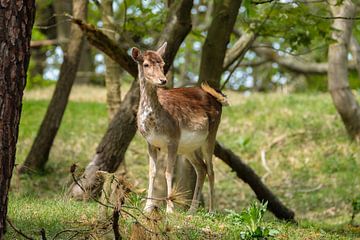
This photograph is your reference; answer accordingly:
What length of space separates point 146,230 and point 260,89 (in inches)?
1108

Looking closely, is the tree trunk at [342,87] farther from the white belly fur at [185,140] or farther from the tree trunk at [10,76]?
the tree trunk at [10,76]

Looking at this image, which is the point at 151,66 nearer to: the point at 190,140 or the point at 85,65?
the point at 190,140

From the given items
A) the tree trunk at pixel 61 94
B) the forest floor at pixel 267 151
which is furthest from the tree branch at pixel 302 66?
the tree trunk at pixel 61 94

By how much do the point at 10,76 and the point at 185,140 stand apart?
368 centimetres

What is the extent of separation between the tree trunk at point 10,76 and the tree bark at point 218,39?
221 inches

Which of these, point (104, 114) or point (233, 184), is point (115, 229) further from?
point (104, 114)

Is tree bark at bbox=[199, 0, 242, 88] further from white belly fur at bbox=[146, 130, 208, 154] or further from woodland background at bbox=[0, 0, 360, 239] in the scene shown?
white belly fur at bbox=[146, 130, 208, 154]

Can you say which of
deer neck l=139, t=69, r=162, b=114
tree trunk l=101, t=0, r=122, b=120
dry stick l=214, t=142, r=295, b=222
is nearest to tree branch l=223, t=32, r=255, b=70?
dry stick l=214, t=142, r=295, b=222

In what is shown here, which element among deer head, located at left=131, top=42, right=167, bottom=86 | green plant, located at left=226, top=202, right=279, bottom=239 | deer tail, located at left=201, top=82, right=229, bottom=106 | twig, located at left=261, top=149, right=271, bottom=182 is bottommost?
twig, located at left=261, top=149, right=271, bottom=182

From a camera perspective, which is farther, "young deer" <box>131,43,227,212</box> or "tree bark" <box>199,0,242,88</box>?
"tree bark" <box>199,0,242,88</box>

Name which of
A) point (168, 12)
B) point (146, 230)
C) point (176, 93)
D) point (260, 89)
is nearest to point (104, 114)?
point (168, 12)

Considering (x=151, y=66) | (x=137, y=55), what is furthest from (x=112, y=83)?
(x=151, y=66)

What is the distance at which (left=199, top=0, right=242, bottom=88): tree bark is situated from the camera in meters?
10.8

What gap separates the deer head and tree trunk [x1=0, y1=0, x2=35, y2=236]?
8.60ft
